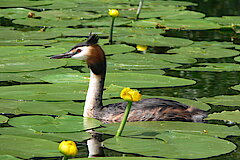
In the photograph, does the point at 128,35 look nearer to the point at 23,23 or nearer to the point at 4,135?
the point at 23,23

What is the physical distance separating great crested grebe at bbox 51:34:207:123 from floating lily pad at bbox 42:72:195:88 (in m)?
1.03

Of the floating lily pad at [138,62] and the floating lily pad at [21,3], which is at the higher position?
the floating lily pad at [138,62]

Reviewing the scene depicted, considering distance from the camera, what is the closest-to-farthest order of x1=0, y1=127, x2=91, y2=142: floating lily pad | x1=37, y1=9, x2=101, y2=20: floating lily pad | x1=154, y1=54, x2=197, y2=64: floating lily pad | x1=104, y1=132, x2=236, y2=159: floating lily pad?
x1=104, y1=132, x2=236, y2=159: floating lily pad
x1=0, y1=127, x2=91, y2=142: floating lily pad
x1=154, y1=54, x2=197, y2=64: floating lily pad
x1=37, y1=9, x2=101, y2=20: floating lily pad

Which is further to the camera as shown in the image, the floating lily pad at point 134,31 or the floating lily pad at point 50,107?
the floating lily pad at point 134,31

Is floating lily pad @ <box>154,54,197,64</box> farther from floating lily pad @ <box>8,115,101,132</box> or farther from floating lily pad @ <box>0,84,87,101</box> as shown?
floating lily pad @ <box>8,115,101,132</box>

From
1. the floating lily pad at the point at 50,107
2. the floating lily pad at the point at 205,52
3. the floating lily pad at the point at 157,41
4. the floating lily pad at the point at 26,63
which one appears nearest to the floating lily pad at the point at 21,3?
the floating lily pad at the point at 157,41

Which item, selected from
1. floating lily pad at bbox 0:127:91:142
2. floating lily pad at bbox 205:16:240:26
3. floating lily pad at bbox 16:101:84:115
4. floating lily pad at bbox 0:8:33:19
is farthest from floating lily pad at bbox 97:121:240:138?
floating lily pad at bbox 0:8:33:19

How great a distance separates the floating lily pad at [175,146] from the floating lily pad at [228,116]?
71 centimetres

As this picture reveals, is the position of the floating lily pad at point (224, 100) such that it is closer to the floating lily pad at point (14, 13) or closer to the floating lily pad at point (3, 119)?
the floating lily pad at point (3, 119)

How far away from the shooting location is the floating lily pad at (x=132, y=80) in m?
7.92

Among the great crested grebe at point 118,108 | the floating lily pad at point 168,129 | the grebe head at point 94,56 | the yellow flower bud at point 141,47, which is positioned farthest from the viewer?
the yellow flower bud at point 141,47

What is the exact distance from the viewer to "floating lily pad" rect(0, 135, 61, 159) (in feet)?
16.8

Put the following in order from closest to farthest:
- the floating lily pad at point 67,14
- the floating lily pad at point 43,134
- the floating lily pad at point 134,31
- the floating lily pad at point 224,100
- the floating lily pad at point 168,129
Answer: the floating lily pad at point 43,134, the floating lily pad at point 168,129, the floating lily pad at point 224,100, the floating lily pad at point 134,31, the floating lily pad at point 67,14

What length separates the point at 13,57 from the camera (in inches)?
360
